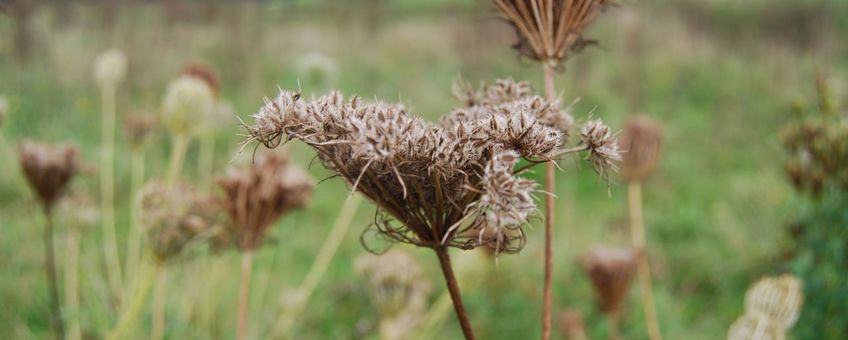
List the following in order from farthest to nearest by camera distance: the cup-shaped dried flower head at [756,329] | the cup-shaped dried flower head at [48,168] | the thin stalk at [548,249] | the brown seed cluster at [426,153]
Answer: the cup-shaped dried flower head at [48,168] < the cup-shaped dried flower head at [756,329] < the thin stalk at [548,249] < the brown seed cluster at [426,153]

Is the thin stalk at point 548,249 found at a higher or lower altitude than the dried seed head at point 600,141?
lower

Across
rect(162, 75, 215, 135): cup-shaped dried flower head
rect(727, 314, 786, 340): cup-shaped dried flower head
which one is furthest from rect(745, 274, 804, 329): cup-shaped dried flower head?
rect(162, 75, 215, 135): cup-shaped dried flower head

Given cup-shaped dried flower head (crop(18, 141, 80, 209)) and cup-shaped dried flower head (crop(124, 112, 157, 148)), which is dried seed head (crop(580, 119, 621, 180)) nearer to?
cup-shaped dried flower head (crop(18, 141, 80, 209))

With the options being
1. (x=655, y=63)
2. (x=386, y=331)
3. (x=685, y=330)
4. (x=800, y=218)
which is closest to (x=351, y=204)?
(x=386, y=331)

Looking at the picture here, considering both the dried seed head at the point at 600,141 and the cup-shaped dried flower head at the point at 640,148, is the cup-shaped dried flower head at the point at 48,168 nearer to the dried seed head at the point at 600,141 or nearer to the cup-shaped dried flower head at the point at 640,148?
the dried seed head at the point at 600,141

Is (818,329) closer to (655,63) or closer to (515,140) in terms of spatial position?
(515,140)

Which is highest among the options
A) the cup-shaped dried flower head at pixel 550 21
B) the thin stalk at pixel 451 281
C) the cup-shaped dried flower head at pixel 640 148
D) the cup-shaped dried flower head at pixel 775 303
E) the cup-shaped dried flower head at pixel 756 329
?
the cup-shaped dried flower head at pixel 550 21

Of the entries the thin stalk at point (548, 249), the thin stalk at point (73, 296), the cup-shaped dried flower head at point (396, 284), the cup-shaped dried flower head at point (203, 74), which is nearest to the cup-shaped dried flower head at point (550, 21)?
the thin stalk at point (548, 249)
